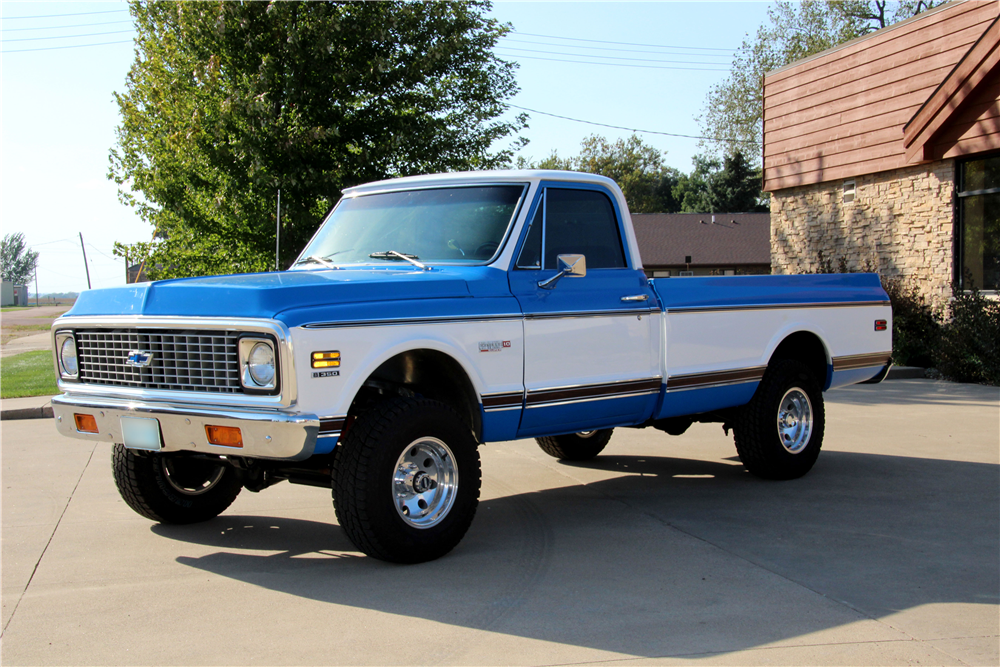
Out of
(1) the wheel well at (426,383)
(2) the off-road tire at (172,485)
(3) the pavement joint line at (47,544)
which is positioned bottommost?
(3) the pavement joint line at (47,544)

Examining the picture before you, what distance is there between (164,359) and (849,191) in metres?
15.5

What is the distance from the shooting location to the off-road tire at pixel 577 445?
816cm

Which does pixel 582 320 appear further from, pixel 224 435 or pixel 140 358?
pixel 140 358

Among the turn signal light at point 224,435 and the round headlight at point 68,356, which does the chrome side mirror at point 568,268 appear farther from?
the round headlight at point 68,356

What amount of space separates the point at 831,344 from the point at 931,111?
8.99 m

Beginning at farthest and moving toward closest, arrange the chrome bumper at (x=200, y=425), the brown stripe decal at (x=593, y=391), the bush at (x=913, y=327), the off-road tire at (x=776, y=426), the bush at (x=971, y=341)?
Answer: 1. the bush at (x=913, y=327)
2. the bush at (x=971, y=341)
3. the off-road tire at (x=776, y=426)
4. the brown stripe decal at (x=593, y=391)
5. the chrome bumper at (x=200, y=425)

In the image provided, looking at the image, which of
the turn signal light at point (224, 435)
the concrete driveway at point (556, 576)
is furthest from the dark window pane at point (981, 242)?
the turn signal light at point (224, 435)

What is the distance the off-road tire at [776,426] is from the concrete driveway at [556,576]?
8.5 inches

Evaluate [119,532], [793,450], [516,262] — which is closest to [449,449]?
[516,262]

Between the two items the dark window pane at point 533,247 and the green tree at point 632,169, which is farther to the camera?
the green tree at point 632,169

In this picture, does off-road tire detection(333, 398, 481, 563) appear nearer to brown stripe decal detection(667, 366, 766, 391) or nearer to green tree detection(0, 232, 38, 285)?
brown stripe decal detection(667, 366, 766, 391)

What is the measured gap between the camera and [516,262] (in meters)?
5.61

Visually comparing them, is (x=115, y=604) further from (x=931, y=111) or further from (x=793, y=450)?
(x=931, y=111)

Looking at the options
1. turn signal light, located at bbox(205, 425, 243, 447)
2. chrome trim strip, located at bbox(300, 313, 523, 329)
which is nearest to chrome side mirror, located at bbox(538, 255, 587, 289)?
chrome trim strip, located at bbox(300, 313, 523, 329)
